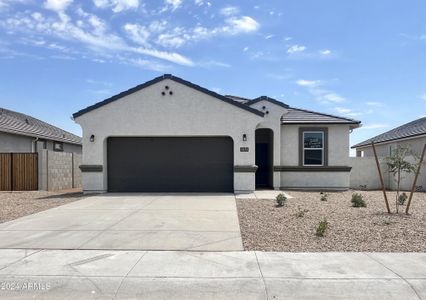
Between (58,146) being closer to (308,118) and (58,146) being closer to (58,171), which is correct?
(58,171)

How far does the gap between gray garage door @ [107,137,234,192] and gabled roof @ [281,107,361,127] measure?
416 cm

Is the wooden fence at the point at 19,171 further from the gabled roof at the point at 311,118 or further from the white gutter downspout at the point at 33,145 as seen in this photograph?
the gabled roof at the point at 311,118

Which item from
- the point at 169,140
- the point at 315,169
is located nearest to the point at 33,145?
the point at 169,140

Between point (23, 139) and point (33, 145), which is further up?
point (23, 139)

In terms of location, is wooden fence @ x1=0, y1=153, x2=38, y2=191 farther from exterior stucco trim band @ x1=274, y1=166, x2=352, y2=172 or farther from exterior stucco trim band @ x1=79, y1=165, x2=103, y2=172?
exterior stucco trim band @ x1=274, y1=166, x2=352, y2=172

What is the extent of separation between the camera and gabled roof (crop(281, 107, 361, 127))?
19.3 m

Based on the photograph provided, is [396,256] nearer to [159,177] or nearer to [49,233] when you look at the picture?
[49,233]

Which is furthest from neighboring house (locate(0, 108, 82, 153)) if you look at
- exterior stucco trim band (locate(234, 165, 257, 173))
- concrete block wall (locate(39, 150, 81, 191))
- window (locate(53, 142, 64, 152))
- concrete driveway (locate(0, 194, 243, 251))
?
exterior stucco trim band (locate(234, 165, 257, 173))

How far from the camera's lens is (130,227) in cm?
937

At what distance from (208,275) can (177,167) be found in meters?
11.3

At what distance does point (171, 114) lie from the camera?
1677 centimetres

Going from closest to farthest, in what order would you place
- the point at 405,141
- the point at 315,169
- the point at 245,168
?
the point at 245,168, the point at 315,169, the point at 405,141

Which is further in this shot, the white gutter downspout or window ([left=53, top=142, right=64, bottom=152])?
window ([left=53, top=142, right=64, bottom=152])

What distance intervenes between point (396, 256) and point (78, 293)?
5360 mm
